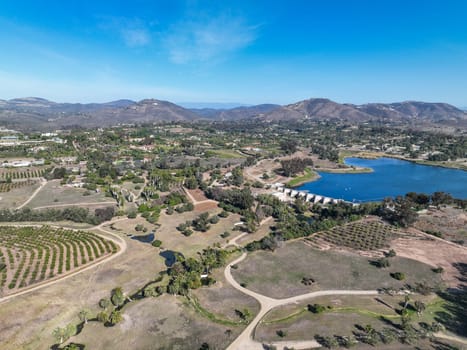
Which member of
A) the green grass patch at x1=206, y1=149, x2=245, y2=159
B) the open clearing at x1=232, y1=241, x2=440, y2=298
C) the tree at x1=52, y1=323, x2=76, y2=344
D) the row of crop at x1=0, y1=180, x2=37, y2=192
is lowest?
the open clearing at x1=232, y1=241, x2=440, y2=298

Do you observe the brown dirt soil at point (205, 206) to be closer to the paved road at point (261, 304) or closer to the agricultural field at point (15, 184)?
the paved road at point (261, 304)

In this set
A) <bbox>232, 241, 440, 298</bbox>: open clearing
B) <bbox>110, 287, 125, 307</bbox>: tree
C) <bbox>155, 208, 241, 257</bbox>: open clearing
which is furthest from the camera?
<bbox>155, 208, 241, 257</bbox>: open clearing

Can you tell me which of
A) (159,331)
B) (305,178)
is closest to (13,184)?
(159,331)

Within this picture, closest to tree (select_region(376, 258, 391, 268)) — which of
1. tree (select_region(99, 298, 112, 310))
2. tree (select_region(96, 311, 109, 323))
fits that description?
tree (select_region(96, 311, 109, 323))

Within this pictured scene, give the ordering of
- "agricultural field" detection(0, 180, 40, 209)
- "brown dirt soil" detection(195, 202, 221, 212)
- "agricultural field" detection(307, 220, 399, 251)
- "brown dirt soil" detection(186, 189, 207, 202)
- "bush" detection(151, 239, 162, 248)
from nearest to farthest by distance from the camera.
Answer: "bush" detection(151, 239, 162, 248)
"agricultural field" detection(307, 220, 399, 251)
"brown dirt soil" detection(195, 202, 221, 212)
"agricultural field" detection(0, 180, 40, 209)
"brown dirt soil" detection(186, 189, 207, 202)

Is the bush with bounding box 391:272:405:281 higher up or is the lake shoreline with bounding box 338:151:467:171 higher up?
the lake shoreline with bounding box 338:151:467:171

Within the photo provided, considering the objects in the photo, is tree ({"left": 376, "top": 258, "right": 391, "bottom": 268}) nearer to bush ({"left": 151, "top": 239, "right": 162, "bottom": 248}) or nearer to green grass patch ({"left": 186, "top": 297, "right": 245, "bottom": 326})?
green grass patch ({"left": 186, "top": 297, "right": 245, "bottom": 326})

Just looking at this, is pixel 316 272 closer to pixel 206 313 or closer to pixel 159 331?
pixel 206 313

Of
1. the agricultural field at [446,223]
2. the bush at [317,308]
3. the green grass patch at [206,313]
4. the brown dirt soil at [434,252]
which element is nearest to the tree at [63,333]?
the green grass patch at [206,313]
